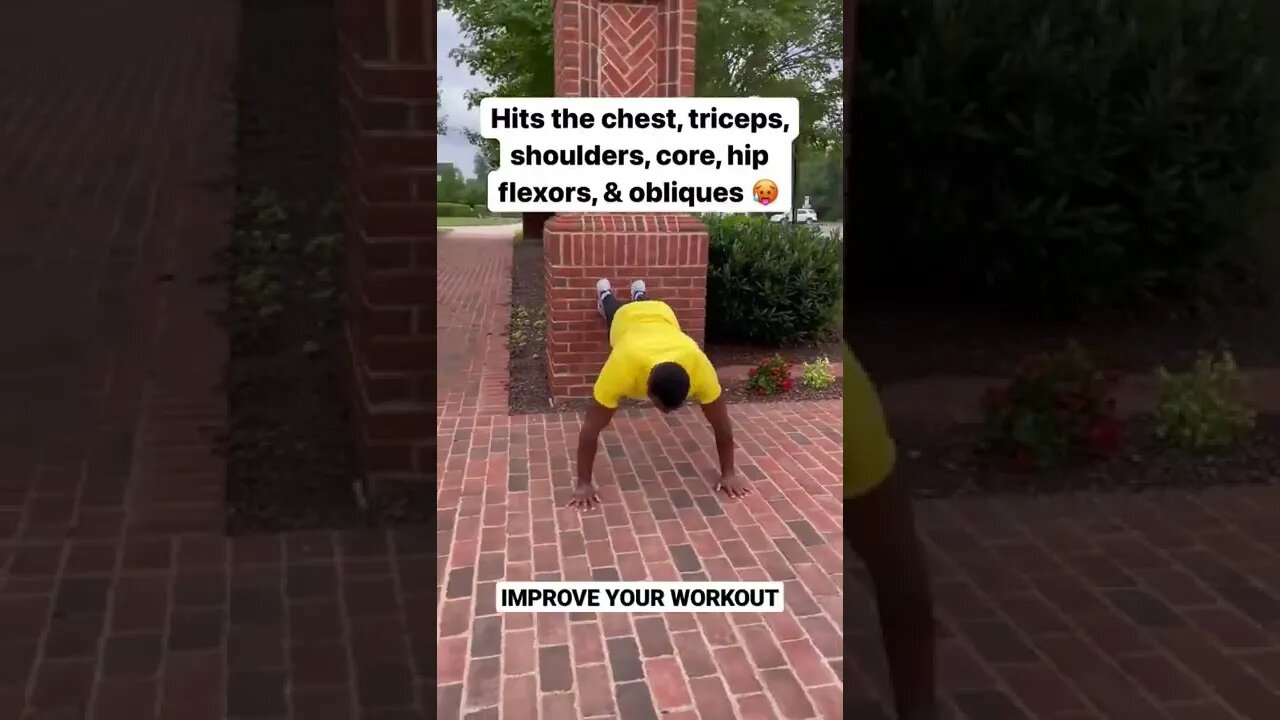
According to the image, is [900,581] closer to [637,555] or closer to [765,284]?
[637,555]

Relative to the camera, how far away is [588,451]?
2902mm

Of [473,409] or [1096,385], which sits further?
[473,409]

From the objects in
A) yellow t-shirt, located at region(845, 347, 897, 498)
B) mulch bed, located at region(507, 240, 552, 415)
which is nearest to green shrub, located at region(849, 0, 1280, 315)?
yellow t-shirt, located at region(845, 347, 897, 498)

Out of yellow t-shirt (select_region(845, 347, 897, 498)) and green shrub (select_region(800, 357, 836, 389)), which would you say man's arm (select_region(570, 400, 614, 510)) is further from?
green shrub (select_region(800, 357, 836, 389))

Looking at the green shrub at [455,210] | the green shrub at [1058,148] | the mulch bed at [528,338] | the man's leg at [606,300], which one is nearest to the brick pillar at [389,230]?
the green shrub at [455,210]

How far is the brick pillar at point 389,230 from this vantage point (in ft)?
4.44

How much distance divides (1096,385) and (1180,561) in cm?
35

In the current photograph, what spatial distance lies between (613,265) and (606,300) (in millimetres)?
143

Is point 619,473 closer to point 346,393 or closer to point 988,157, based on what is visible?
point 346,393

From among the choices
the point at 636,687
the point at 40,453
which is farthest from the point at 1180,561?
the point at 40,453

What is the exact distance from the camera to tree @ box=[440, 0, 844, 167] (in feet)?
7.21

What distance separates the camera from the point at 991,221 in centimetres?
144

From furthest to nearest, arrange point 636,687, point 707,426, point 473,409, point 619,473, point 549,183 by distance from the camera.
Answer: point 473,409, point 707,426, point 619,473, point 636,687, point 549,183
